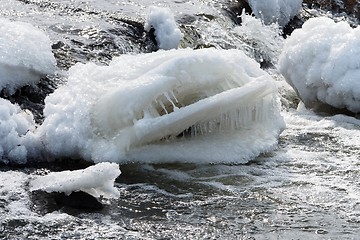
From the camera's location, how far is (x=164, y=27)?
10.3m

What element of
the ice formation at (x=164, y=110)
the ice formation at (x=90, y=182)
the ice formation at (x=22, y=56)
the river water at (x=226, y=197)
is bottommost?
the river water at (x=226, y=197)

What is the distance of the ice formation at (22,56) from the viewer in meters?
7.61

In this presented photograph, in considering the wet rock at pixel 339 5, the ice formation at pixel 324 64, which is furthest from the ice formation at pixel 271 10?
the ice formation at pixel 324 64

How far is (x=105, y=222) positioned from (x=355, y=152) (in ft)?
10.2

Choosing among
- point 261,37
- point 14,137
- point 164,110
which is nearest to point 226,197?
point 164,110

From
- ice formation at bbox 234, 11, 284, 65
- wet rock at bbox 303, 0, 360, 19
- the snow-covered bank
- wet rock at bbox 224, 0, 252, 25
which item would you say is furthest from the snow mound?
wet rock at bbox 303, 0, 360, 19

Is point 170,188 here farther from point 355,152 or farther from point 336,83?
point 336,83

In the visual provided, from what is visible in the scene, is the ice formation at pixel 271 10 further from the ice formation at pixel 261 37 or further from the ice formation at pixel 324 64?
the ice formation at pixel 324 64

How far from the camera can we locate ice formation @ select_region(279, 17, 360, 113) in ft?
28.9

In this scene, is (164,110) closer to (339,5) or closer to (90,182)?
(90,182)

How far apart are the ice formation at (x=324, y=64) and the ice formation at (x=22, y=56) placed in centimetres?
312

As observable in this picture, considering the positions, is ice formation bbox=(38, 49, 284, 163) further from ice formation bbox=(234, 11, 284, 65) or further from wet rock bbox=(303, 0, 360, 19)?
wet rock bbox=(303, 0, 360, 19)

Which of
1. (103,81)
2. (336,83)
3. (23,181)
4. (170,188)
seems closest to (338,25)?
(336,83)

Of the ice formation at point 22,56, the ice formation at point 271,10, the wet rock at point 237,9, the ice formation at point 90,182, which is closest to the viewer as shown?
the ice formation at point 90,182
